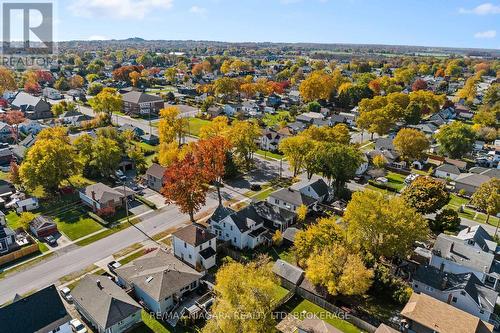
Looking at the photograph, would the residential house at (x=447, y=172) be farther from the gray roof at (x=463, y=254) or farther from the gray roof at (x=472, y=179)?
the gray roof at (x=463, y=254)

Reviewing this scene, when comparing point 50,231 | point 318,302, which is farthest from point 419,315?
point 50,231

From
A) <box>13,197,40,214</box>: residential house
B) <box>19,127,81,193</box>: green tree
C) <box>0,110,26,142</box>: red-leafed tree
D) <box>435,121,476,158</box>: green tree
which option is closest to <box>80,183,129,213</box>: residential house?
<box>19,127,81,193</box>: green tree

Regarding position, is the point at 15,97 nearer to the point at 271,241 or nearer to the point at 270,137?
the point at 270,137

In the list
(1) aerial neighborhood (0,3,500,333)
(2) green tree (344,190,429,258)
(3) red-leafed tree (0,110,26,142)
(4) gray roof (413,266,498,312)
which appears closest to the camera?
(1) aerial neighborhood (0,3,500,333)

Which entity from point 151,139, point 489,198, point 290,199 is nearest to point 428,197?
point 489,198

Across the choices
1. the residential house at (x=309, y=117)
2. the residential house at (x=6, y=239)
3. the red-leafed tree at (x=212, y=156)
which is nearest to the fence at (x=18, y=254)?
the residential house at (x=6, y=239)

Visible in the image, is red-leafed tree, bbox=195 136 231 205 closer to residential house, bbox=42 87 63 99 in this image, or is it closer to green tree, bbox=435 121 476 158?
green tree, bbox=435 121 476 158

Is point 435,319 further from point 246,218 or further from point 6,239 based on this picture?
point 6,239
